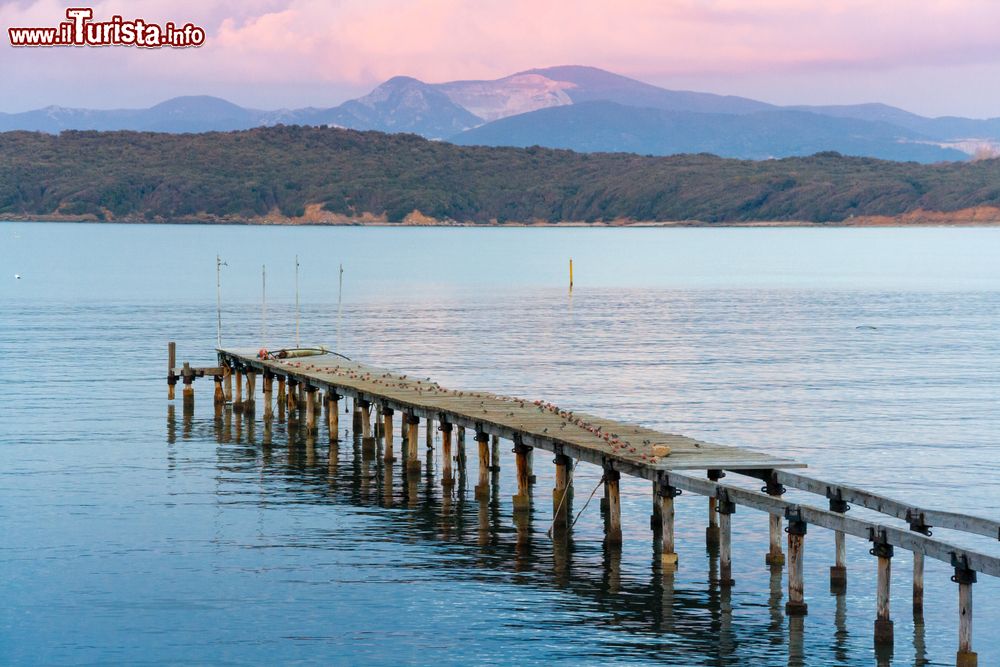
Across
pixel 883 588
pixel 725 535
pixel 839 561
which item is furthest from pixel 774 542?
pixel 883 588

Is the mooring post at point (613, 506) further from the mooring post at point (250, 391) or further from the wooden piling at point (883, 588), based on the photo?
the mooring post at point (250, 391)

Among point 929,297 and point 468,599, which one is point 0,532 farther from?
point 929,297

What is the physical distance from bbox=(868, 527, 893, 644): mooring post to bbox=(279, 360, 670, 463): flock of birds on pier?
4.96 meters

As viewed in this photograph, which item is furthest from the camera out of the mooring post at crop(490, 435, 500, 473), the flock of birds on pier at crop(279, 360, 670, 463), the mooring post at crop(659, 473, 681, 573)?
the mooring post at crop(490, 435, 500, 473)

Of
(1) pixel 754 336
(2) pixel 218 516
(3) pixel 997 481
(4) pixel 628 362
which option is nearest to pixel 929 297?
(1) pixel 754 336

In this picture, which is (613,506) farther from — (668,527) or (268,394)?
(268,394)

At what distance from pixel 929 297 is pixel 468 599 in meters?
91.1

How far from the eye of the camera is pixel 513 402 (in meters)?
33.5

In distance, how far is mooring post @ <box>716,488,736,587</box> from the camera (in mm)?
23616

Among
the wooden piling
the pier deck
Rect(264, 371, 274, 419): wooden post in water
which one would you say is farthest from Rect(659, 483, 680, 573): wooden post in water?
Rect(264, 371, 274, 419): wooden post in water

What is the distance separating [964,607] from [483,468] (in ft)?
44.0

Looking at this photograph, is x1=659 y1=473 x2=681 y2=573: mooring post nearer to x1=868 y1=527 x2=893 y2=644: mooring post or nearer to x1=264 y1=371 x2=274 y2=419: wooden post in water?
x1=868 y1=527 x2=893 y2=644: mooring post

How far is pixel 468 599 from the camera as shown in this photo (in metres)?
24.4

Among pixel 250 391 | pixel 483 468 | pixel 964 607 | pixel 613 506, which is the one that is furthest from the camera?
pixel 250 391
